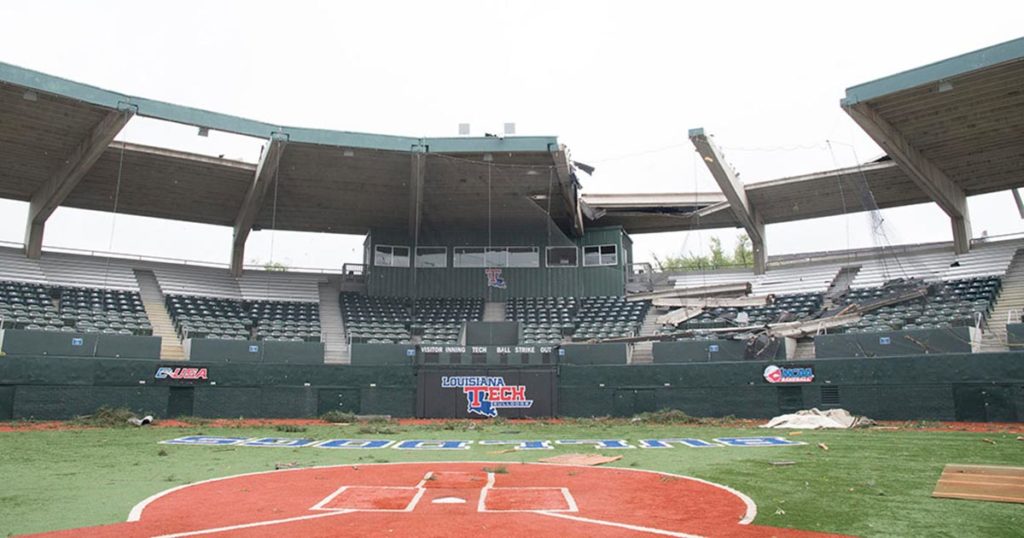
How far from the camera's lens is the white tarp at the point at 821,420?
77.1 ft

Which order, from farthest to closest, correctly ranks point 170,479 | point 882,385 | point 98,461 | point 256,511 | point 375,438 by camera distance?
point 882,385, point 375,438, point 98,461, point 170,479, point 256,511

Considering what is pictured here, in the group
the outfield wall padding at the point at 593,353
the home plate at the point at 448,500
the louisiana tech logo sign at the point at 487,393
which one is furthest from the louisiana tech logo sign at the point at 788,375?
the home plate at the point at 448,500

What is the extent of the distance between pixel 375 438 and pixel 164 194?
819 inches

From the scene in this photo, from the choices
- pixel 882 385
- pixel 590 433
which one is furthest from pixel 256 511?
pixel 882 385

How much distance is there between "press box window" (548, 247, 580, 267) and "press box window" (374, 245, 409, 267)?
8862mm

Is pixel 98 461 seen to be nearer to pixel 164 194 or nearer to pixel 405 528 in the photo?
pixel 405 528

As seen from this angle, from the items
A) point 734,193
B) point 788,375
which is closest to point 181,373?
point 788,375

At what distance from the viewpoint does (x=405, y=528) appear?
911 cm

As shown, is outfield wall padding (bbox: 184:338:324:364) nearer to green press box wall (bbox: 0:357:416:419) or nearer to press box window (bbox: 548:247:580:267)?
green press box wall (bbox: 0:357:416:419)

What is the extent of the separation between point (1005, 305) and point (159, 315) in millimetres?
39945

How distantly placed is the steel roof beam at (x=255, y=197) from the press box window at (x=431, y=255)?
967 centimetres

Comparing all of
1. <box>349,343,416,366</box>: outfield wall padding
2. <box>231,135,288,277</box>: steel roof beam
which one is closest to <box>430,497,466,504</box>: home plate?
<box>349,343,416,366</box>: outfield wall padding

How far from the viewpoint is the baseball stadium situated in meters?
11.1

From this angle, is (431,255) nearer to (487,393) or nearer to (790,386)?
(487,393)
